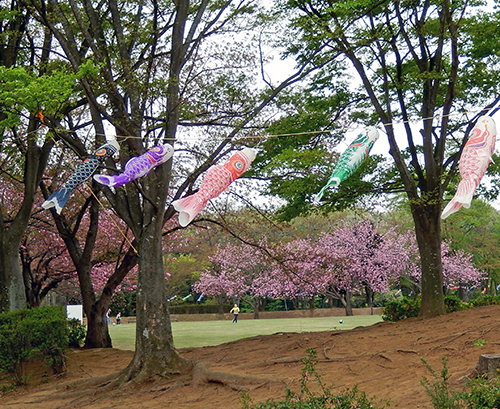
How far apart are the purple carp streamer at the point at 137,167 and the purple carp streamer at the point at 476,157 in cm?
381

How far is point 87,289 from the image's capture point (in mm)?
15672

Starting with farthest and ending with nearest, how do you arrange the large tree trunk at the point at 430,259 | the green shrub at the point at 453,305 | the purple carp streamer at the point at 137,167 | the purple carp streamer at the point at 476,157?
the green shrub at the point at 453,305, the large tree trunk at the point at 430,259, the purple carp streamer at the point at 137,167, the purple carp streamer at the point at 476,157

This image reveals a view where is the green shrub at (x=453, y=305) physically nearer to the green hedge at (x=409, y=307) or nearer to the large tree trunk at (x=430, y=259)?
the green hedge at (x=409, y=307)

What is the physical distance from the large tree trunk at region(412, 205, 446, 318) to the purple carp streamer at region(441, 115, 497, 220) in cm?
748

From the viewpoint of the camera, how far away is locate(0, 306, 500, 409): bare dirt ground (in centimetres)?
796

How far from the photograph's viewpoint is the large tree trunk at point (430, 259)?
13.6 meters

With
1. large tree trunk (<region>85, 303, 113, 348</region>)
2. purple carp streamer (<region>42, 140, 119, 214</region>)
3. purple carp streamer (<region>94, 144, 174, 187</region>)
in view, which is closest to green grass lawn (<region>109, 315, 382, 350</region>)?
large tree trunk (<region>85, 303, 113, 348</region>)

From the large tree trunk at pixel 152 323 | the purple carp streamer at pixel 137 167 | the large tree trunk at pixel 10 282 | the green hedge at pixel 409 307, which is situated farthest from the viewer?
the green hedge at pixel 409 307

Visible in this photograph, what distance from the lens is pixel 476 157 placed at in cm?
642

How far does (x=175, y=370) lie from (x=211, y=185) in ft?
13.1

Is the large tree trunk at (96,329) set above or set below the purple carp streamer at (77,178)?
below

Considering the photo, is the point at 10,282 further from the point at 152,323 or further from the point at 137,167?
the point at 137,167

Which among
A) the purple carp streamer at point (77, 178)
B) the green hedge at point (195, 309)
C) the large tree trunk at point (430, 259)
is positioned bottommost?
the green hedge at point (195, 309)

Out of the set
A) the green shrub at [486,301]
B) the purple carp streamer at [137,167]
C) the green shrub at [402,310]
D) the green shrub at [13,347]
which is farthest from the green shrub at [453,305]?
the green shrub at [13,347]
